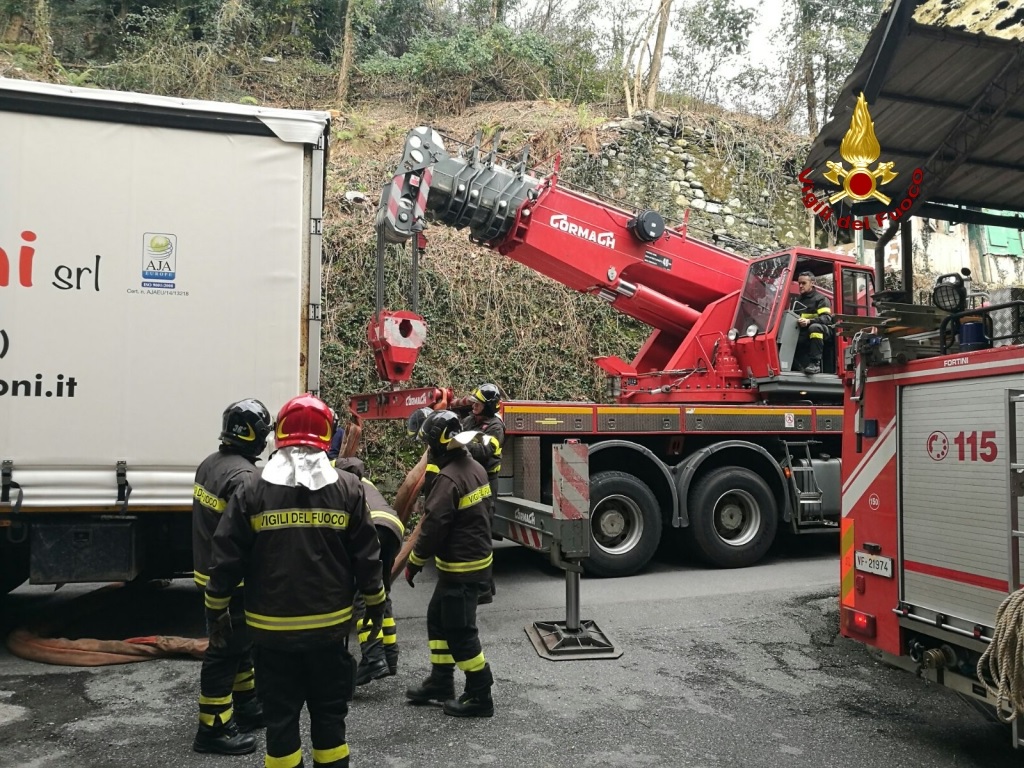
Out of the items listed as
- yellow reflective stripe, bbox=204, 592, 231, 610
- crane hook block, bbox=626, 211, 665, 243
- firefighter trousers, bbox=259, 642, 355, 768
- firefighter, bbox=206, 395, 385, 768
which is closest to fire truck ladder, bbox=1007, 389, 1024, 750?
firefighter, bbox=206, 395, 385, 768

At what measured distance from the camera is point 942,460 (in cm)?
373

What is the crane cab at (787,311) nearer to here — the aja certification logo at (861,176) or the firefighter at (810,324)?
the firefighter at (810,324)

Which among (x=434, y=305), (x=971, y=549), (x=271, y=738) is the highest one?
(x=434, y=305)

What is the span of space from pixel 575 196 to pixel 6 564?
604 centimetres

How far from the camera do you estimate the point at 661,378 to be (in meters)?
8.84

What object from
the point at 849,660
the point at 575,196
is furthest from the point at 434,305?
the point at 849,660

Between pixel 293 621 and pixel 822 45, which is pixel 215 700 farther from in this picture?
pixel 822 45

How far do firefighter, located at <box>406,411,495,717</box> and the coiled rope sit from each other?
94.0 inches

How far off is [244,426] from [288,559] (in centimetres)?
122

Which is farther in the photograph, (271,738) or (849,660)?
(849,660)

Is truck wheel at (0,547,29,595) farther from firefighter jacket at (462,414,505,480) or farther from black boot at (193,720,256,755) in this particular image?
firefighter jacket at (462,414,505,480)

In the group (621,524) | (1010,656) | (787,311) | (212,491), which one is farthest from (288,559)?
(787,311)

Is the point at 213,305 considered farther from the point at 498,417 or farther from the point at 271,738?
the point at 271,738

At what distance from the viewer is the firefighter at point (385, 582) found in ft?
13.7
